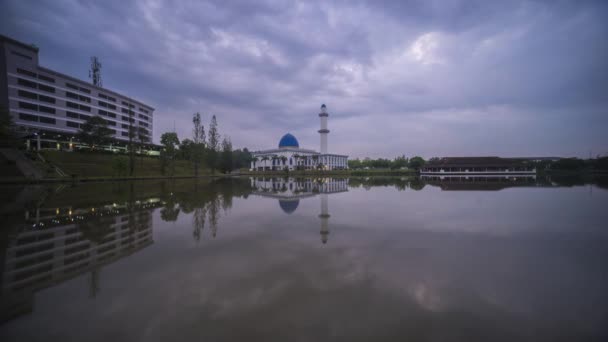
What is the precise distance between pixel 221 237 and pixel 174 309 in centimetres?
425

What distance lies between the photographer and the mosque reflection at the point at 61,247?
15.5 ft

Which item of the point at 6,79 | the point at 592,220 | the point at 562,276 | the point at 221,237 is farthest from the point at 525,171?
the point at 6,79

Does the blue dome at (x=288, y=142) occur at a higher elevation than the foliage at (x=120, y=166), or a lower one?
higher

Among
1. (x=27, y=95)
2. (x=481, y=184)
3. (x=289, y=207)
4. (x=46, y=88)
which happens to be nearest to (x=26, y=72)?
(x=46, y=88)

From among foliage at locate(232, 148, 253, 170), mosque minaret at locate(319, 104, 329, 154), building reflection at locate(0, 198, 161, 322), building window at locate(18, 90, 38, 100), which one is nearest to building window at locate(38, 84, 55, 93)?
building window at locate(18, 90, 38, 100)

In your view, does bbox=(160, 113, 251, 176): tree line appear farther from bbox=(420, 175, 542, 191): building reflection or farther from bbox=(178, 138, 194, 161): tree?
bbox=(420, 175, 542, 191): building reflection

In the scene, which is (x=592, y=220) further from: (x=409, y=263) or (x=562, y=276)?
(x=409, y=263)

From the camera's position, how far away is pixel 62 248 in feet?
22.9

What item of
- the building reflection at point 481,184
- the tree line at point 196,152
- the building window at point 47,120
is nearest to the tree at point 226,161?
the tree line at point 196,152

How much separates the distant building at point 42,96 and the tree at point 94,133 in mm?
5203

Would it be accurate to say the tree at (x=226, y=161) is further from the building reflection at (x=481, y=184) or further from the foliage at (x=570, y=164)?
the foliage at (x=570, y=164)

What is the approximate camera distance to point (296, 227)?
9.48 metres

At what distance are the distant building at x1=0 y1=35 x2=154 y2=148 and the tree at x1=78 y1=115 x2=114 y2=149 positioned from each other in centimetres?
520

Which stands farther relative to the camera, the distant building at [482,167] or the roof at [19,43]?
the distant building at [482,167]
